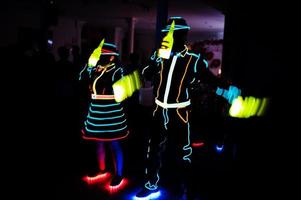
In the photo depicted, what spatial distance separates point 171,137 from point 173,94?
503mm

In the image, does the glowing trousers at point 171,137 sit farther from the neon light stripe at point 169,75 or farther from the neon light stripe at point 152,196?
the neon light stripe at point 152,196

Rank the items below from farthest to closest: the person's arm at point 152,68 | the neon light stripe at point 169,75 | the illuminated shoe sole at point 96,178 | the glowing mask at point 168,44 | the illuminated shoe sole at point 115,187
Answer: the illuminated shoe sole at point 96,178, the illuminated shoe sole at point 115,187, the person's arm at point 152,68, the neon light stripe at point 169,75, the glowing mask at point 168,44

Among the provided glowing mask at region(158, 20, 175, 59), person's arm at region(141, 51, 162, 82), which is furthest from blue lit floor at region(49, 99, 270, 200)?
glowing mask at region(158, 20, 175, 59)

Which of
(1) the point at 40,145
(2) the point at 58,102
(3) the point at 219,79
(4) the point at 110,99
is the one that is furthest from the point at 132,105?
(3) the point at 219,79

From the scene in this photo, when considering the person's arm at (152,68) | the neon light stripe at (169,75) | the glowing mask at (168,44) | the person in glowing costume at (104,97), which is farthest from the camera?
the person in glowing costume at (104,97)

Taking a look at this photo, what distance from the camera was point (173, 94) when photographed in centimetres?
346

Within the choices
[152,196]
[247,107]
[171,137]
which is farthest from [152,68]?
[152,196]

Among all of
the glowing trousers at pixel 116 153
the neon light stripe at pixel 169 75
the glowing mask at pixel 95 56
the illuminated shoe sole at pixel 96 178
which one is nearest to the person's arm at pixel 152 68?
the neon light stripe at pixel 169 75

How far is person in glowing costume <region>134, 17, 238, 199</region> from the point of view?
11.1 feet

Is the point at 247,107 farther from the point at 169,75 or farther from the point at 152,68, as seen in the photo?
the point at 152,68

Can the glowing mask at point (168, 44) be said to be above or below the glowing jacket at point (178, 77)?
above

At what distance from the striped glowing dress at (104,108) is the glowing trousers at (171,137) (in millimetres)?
527

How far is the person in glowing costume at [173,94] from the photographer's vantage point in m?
3.40

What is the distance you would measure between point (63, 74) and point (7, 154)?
1.63 metres
